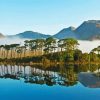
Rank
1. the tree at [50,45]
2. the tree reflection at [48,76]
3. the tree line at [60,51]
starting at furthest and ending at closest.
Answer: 1. the tree at [50,45]
2. the tree line at [60,51]
3. the tree reflection at [48,76]

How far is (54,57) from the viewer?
90.4m

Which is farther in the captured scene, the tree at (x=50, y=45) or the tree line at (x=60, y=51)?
the tree at (x=50, y=45)

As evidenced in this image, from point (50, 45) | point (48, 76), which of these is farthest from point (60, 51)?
point (48, 76)

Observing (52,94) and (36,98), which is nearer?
(36,98)

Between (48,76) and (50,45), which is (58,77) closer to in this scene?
(48,76)

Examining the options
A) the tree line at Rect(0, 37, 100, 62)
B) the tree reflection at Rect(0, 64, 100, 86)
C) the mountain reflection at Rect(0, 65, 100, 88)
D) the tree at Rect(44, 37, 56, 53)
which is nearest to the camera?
the mountain reflection at Rect(0, 65, 100, 88)

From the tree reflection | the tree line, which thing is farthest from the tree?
the tree reflection

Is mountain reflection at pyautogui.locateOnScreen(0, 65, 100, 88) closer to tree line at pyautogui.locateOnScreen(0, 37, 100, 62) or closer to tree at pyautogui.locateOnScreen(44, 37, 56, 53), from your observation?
tree line at pyautogui.locateOnScreen(0, 37, 100, 62)

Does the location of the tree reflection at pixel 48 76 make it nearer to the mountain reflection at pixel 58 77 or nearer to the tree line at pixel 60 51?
the mountain reflection at pixel 58 77

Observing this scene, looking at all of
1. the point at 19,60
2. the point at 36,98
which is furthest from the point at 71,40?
the point at 36,98

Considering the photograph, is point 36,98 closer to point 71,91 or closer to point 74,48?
point 71,91

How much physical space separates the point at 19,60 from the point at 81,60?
19.1 meters

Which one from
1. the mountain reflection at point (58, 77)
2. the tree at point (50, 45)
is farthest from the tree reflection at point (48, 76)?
the tree at point (50, 45)

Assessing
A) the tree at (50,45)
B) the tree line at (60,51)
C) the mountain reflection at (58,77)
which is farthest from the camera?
the tree at (50,45)
